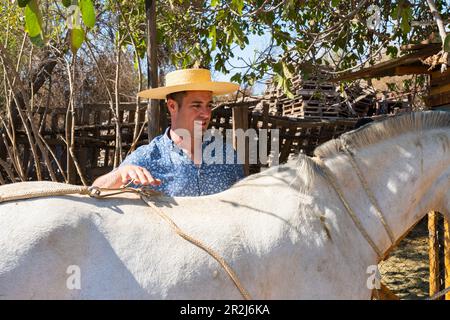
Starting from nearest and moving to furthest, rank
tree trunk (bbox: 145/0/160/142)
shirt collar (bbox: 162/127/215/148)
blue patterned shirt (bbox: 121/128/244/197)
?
blue patterned shirt (bbox: 121/128/244/197) → shirt collar (bbox: 162/127/215/148) → tree trunk (bbox: 145/0/160/142)

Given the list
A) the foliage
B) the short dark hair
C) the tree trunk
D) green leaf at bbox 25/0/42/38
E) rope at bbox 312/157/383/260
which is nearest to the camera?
green leaf at bbox 25/0/42/38

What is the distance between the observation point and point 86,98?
39.6 ft

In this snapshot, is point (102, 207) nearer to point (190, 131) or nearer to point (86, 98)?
point (190, 131)

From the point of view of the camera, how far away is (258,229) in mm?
1989

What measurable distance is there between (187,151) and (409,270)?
16.4 ft

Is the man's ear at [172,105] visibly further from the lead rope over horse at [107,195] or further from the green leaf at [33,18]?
the green leaf at [33,18]

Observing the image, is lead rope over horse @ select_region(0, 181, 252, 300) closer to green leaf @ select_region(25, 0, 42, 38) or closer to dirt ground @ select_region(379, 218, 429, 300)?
green leaf @ select_region(25, 0, 42, 38)

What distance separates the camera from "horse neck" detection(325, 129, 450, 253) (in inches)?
85.1

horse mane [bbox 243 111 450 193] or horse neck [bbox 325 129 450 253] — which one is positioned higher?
horse mane [bbox 243 111 450 193]

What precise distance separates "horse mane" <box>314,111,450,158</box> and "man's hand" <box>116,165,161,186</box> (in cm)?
77

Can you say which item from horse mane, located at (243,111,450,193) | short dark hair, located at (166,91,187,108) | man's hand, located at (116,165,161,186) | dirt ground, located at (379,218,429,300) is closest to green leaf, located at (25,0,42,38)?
man's hand, located at (116,165,161,186)

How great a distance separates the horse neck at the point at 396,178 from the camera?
2.16 meters

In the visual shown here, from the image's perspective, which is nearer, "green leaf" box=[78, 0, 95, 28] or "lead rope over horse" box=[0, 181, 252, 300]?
"green leaf" box=[78, 0, 95, 28]

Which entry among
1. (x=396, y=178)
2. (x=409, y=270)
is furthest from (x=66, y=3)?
(x=409, y=270)
